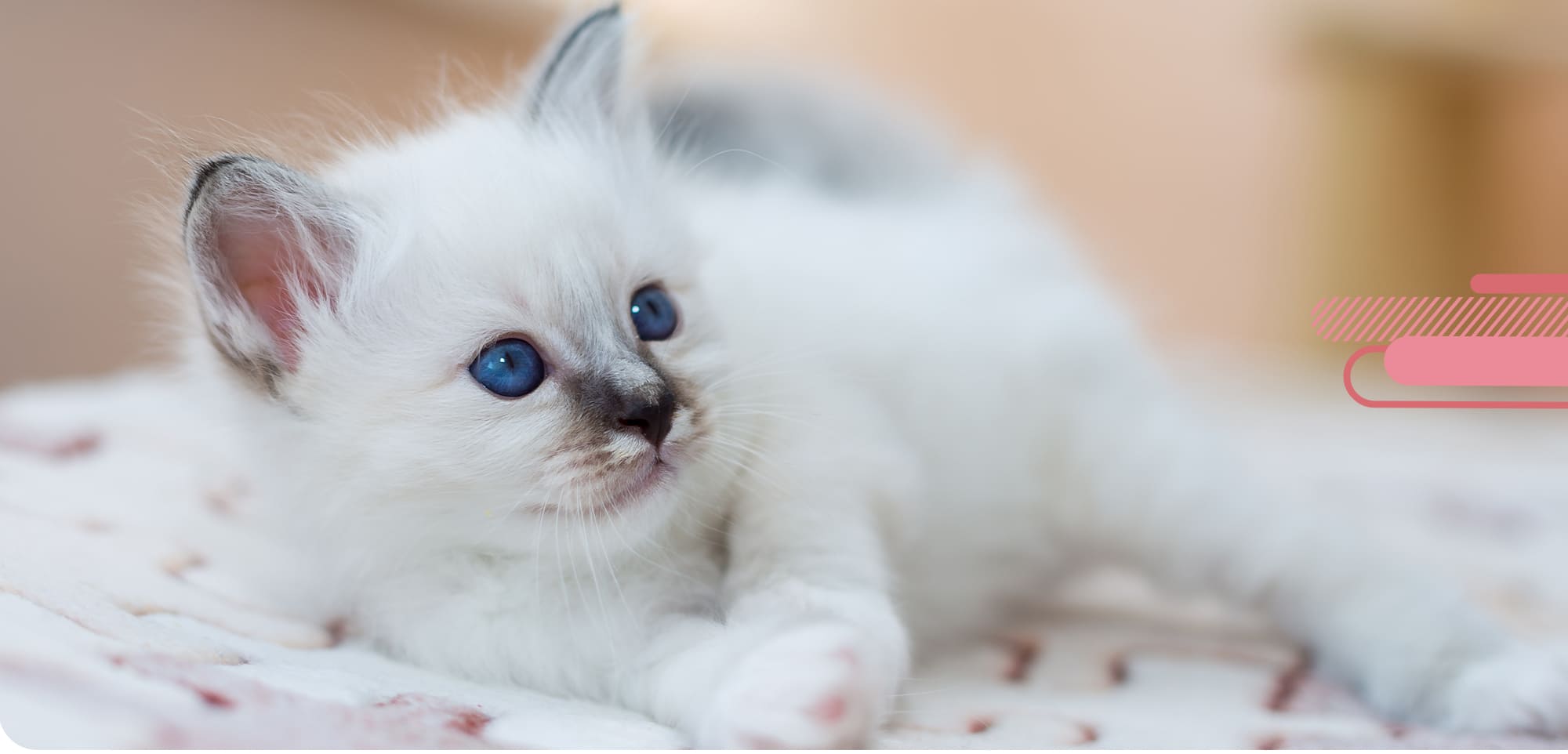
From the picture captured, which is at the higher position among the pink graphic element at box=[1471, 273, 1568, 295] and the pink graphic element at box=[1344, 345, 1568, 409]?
the pink graphic element at box=[1471, 273, 1568, 295]

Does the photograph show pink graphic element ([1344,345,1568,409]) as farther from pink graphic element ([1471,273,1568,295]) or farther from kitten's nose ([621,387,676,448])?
kitten's nose ([621,387,676,448])

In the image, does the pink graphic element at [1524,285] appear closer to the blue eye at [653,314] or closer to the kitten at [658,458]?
the kitten at [658,458]

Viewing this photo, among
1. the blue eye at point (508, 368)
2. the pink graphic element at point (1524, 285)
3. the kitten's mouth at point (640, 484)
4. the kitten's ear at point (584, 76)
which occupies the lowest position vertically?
the kitten's mouth at point (640, 484)

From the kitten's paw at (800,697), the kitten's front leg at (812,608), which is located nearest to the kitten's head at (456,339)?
the kitten's front leg at (812,608)

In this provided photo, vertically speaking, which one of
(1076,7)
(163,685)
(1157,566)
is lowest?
(163,685)

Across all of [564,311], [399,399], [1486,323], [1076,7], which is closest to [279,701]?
[399,399]

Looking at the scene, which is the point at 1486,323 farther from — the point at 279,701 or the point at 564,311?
the point at 279,701

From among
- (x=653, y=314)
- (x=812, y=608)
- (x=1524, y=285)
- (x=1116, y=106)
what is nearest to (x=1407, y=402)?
(x=1524, y=285)

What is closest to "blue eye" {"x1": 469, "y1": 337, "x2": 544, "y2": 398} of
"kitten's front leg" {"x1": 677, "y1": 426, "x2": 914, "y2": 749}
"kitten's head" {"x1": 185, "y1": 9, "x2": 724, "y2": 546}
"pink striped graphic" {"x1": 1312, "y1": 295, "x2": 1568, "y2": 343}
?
"kitten's head" {"x1": 185, "y1": 9, "x2": 724, "y2": 546}
